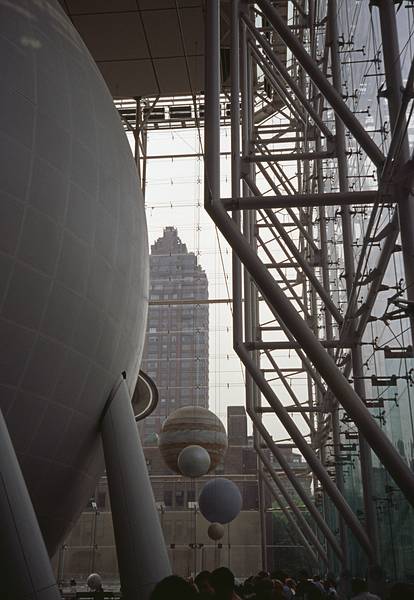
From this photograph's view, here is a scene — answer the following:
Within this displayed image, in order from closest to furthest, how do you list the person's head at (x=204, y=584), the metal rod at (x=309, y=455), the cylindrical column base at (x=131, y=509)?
1. the person's head at (x=204, y=584)
2. the cylindrical column base at (x=131, y=509)
3. the metal rod at (x=309, y=455)

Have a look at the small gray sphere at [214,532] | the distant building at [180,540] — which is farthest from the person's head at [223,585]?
the distant building at [180,540]

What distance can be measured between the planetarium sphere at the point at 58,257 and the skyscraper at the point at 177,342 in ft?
104

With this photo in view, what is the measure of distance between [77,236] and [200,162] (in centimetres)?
3253

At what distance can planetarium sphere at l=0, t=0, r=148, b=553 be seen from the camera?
26.5 ft

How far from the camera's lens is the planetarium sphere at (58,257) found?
26.5ft

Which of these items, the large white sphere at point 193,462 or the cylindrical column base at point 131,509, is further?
the large white sphere at point 193,462

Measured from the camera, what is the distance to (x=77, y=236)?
8805 millimetres

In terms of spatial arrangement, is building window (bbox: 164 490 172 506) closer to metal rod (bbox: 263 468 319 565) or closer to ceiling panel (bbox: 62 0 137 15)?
metal rod (bbox: 263 468 319 565)

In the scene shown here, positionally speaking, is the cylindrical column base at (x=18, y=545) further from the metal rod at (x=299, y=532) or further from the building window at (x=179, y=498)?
the building window at (x=179, y=498)

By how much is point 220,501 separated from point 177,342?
22.5 meters

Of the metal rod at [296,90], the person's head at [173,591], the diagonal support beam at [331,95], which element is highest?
the metal rod at [296,90]

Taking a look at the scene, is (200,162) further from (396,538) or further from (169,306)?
(396,538)

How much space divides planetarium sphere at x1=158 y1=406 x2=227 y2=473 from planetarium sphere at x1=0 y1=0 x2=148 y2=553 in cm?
1105

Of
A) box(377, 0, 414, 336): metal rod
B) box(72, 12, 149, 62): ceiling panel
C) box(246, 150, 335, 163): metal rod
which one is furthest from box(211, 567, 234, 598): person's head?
box(72, 12, 149, 62): ceiling panel
